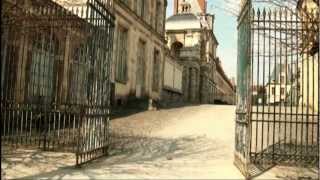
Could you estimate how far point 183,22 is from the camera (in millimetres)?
56156

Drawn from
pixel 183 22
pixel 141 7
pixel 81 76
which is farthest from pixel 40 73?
pixel 183 22

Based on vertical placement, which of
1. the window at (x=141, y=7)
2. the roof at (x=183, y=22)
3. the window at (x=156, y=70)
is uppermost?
the roof at (x=183, y=22)

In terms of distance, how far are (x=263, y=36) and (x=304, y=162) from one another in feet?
9.75

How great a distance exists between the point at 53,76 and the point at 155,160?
22.2ft

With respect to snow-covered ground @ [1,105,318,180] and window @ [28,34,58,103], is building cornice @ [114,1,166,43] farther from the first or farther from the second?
snow-covered ground @ [1,105,318,180]

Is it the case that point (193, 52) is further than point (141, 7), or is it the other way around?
point (193, 52)

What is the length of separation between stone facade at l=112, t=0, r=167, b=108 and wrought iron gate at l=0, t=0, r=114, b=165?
26.6 ft

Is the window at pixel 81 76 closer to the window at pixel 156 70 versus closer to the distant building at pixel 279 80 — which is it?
the distant building at pixel 279 80

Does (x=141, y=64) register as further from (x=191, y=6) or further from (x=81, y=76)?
(x=191, y=6)

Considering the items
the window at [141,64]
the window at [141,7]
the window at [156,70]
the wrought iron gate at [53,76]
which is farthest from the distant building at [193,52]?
the wrought iron gate at [53,76]

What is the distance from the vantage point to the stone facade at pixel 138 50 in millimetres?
23969

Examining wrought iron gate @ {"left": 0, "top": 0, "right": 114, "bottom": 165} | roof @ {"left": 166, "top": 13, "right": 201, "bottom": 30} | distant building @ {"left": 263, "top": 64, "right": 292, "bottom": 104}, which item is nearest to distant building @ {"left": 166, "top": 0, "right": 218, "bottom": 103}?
roof @ {"left": 166, "top": 13, "right": 201, "bottom": 30}

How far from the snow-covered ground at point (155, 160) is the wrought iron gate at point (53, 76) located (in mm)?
593

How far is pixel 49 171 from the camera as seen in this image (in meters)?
8.21
